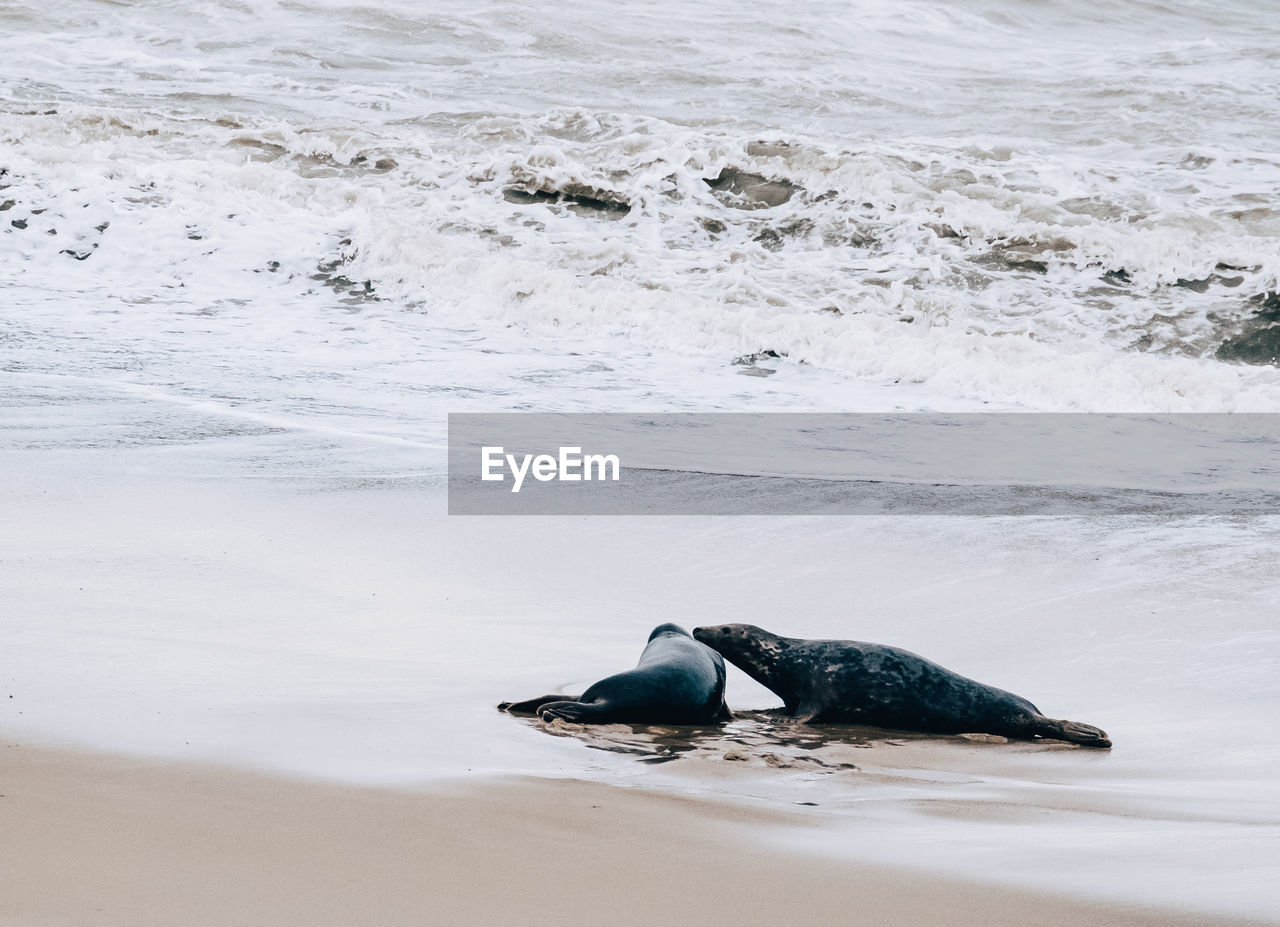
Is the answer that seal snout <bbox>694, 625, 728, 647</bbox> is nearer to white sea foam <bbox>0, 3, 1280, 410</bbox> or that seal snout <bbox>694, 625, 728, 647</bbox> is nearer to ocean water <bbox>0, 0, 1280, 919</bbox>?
ocean water <bbox>0, 0, 1280, 919</bbox>

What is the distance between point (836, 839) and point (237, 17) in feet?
77.5

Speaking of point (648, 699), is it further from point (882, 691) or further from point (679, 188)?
point (679, 188)

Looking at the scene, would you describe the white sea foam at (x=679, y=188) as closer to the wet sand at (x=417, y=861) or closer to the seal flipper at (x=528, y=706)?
the seal flipper at (x=528, y=706)

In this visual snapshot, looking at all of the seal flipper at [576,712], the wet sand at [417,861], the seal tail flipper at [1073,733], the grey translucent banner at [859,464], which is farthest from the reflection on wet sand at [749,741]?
the grey translucent banner at [859,464]

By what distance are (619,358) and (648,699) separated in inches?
254

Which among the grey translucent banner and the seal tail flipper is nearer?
the seal tail flipper

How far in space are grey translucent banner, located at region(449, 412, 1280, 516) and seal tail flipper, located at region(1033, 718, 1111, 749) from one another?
8.53 feet

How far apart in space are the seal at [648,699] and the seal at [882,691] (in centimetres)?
27

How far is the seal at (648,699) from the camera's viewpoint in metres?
3.46

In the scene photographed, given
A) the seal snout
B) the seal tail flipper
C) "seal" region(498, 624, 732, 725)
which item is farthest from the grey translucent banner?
the seal tail flipper

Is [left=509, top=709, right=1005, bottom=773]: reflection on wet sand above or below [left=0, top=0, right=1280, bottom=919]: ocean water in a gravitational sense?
below

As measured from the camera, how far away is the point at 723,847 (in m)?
2.46

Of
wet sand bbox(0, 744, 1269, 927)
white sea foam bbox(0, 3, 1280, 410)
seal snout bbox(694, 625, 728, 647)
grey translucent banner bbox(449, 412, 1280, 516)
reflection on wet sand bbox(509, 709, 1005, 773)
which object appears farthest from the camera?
white sea foam bbox(0, 3, 1280, 410)

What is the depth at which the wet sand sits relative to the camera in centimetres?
212
